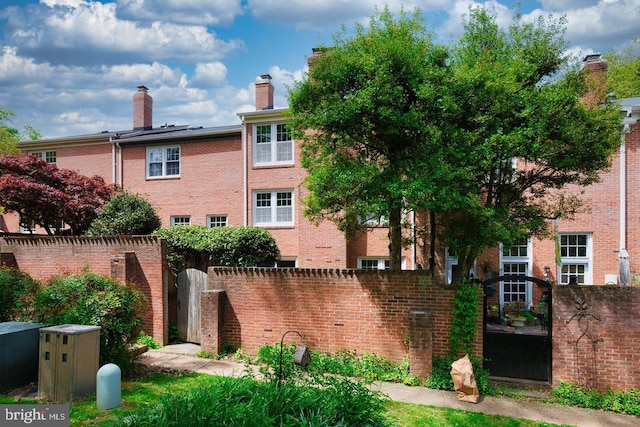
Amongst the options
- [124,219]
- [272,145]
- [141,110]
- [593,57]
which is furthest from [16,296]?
[593,57]

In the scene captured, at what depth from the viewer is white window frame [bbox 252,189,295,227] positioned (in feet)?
58.2

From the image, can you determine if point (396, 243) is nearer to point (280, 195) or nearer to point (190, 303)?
point (190, 303)

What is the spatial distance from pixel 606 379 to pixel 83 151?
2349 centimetres

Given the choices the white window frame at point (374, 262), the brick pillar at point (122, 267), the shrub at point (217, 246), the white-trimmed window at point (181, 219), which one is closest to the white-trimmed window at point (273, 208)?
the white window frame at point (374, 262)

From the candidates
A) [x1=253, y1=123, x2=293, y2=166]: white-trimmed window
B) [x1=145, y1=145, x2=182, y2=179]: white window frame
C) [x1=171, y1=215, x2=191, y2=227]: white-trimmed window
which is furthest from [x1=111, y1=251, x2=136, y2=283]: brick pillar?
[x1=145, y1=145, x2=182, y2=179]: white window frame

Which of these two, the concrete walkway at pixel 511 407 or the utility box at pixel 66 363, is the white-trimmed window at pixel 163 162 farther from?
the utility box at pixel 66 363

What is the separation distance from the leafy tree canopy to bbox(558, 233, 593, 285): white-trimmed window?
6.95m

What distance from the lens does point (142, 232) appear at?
1419 centimetres

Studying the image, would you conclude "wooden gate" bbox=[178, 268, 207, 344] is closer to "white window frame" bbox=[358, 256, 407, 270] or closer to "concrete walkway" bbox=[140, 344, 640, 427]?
"concrete walkway" bbox=[140, 344, 640, 427]

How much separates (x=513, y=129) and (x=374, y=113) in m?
2.92

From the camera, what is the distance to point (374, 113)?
8.25 m

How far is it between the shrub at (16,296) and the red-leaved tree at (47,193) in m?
6.18

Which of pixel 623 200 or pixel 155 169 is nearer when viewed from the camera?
pixel 623 200

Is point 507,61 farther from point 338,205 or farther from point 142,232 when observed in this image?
point 142,232
